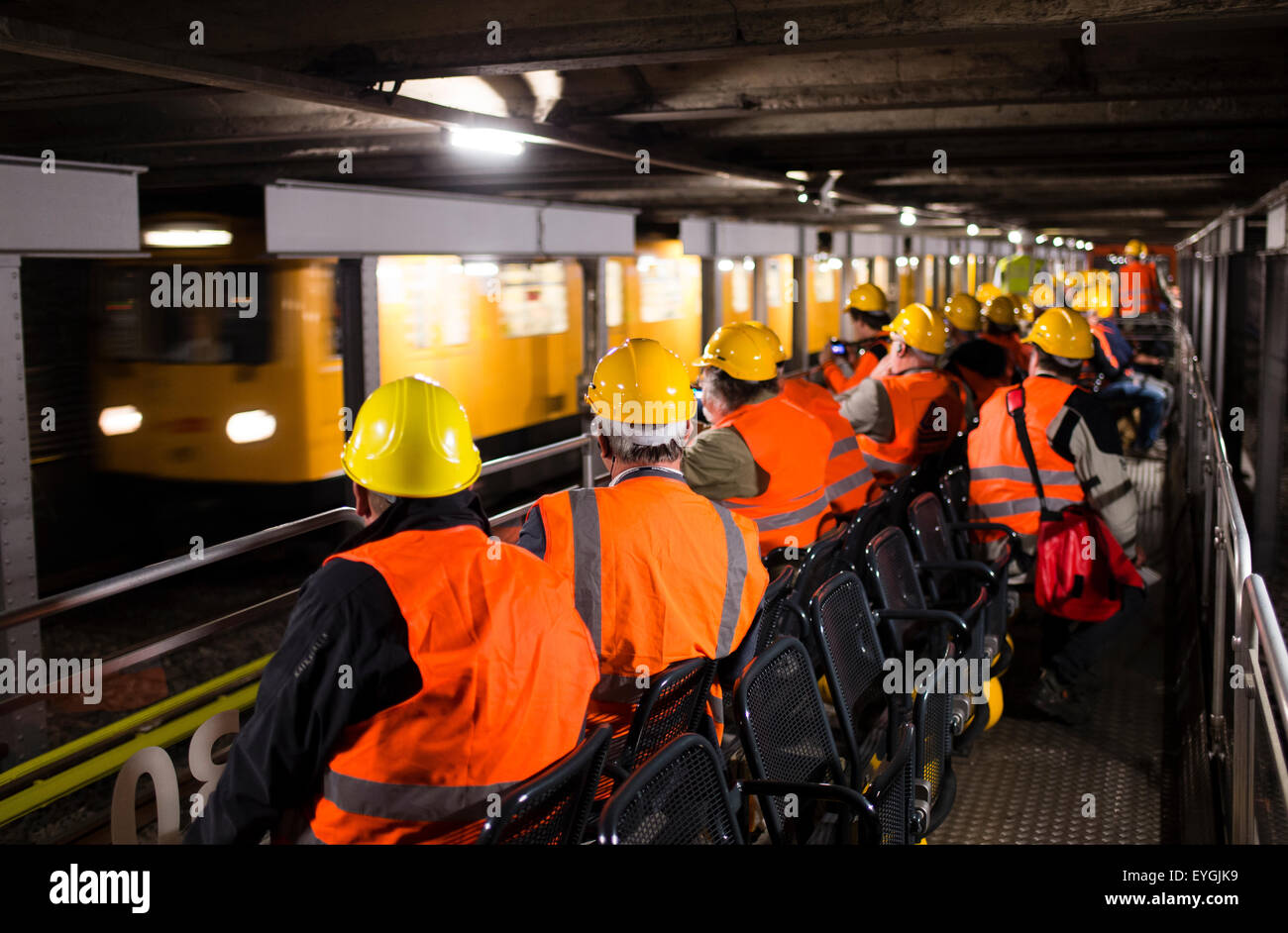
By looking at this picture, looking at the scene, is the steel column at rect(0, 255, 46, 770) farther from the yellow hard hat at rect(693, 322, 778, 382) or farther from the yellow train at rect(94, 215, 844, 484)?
the yellow hard hat at rect(693, 322, 778, 382)

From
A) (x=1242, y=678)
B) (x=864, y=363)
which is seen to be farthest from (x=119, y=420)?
(x=1242, y=678)

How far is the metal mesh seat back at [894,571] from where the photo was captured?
4.36 meters

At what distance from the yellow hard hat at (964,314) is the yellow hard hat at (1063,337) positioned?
16.6ft

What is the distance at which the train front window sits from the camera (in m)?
8.55

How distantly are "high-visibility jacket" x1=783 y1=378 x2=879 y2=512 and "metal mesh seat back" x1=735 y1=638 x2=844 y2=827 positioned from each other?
222cm

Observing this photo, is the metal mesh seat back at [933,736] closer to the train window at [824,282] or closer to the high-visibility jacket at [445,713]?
the high-visibility jacket at [445,713]

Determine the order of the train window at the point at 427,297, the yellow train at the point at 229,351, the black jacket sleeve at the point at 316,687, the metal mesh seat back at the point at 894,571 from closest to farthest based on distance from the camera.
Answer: the black jacket sleeve at the point at 316,687, the metal mesh seat back at the point at 894,571, the yellow train at the point at 229,351, the train window at the point at 427,297

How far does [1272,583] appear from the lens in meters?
8.20

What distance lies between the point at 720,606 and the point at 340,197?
17.3 feet

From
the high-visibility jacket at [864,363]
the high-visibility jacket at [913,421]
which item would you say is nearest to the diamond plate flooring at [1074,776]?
the high-visibility jacket at [913,421]

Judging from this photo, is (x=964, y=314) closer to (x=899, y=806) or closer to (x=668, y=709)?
(x=899, y=806)

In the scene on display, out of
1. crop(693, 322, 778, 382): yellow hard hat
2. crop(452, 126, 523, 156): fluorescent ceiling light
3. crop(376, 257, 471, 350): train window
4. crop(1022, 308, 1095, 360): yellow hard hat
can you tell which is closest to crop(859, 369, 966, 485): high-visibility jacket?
crop(1022, 308, 1095, 360): yellow hard hat

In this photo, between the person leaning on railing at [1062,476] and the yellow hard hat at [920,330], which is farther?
the yellow hard hat at [920,330]

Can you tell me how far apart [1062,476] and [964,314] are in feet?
20.1
